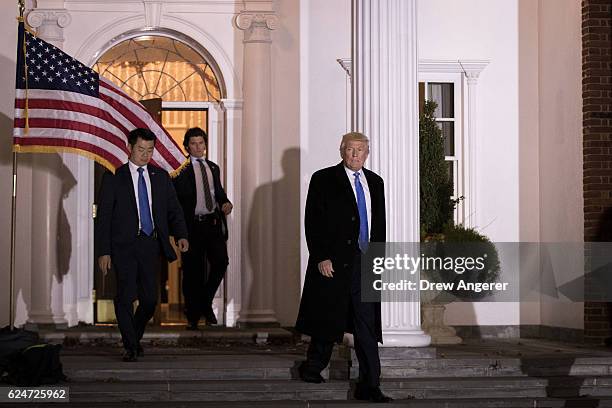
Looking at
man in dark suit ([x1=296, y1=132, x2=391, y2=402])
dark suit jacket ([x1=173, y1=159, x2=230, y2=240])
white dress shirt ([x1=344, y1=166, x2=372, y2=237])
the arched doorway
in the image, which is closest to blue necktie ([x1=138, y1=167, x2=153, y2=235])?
man in dark suit ([x1=296, y1=132, x2=391, y2=402])

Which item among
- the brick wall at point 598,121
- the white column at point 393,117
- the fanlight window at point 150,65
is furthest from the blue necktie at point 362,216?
the fanlight window at point 150,65

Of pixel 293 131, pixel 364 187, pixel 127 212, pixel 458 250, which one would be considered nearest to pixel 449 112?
pixel 293 131

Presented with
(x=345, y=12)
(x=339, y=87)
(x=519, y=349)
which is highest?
(x=345, y=12)

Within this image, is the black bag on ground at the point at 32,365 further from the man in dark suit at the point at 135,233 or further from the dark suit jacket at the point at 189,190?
the dark suit jacket at the point at 189,190

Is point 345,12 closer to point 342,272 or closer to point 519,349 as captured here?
point 519,349

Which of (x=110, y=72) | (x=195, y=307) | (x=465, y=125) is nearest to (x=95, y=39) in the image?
(x=110, y=72)

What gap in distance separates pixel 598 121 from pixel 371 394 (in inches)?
218

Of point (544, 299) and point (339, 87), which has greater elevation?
point (339, 87)

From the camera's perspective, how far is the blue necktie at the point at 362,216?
9625 mm

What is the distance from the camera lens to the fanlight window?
14.8 meters

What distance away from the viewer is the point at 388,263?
1023cm

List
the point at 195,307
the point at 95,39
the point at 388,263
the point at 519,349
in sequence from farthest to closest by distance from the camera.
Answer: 1. the point at 95,39
2. the point at 195,307
3. the point at 519,349
4. the point at 388,263

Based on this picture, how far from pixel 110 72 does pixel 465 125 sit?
14.2 feet

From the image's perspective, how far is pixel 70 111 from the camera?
12.2 metres
